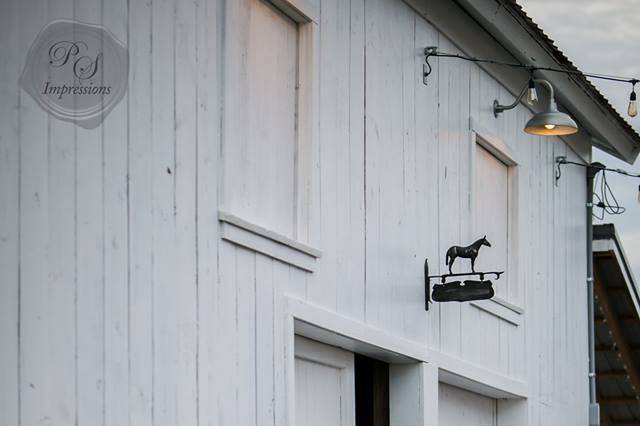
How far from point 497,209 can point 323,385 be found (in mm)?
3732

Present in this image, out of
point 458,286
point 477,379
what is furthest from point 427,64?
point 477,379

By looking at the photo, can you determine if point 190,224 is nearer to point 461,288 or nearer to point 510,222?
point 461,288

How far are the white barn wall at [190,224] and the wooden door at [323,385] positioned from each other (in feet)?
1.04

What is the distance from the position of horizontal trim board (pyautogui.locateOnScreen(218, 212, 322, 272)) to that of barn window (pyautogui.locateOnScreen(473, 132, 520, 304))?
3.39 meters

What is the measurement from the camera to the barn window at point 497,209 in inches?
486

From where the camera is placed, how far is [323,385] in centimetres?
954

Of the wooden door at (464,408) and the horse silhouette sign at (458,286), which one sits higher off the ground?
the horse silhouette sign at (458,286)

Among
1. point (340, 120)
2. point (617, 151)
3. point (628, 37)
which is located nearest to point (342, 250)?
point (340, 120)

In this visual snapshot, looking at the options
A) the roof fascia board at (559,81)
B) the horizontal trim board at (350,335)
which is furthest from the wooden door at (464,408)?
the roof fascia board at (559,81)

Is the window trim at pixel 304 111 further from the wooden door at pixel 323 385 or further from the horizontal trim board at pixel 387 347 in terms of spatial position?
the wooden door at pixel 323 385

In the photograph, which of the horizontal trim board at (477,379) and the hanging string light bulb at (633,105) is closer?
the horizontal trim board at (477,379)

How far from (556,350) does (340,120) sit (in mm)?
5448

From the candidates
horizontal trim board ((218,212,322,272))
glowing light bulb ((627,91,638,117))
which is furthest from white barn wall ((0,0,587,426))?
glowing light bulb ((627,91,638,117))

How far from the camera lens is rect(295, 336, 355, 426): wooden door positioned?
363 inches
